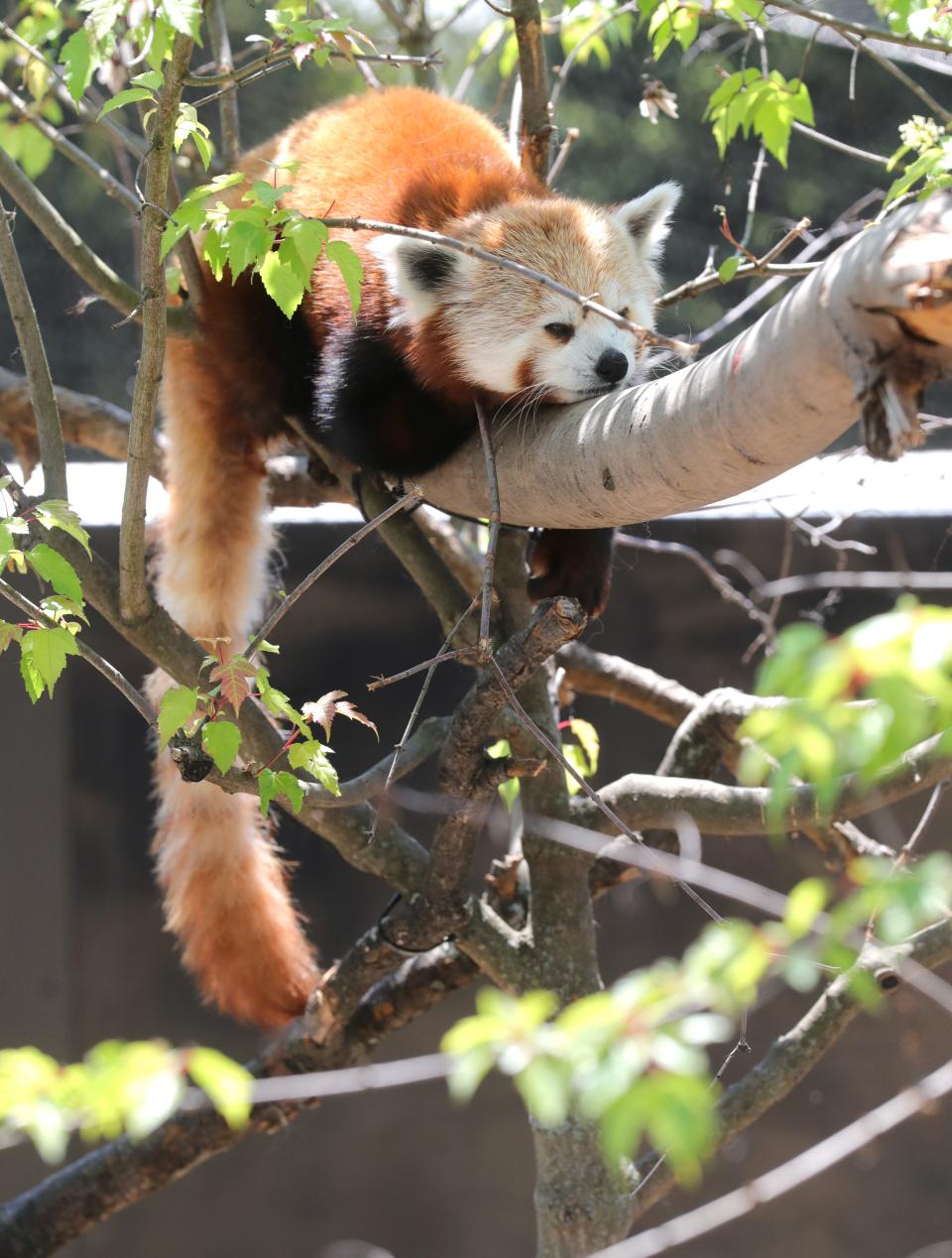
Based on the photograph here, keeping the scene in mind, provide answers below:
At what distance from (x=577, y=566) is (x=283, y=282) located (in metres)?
0.90

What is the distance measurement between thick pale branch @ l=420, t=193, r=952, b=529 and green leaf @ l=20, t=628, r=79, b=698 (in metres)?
0.64

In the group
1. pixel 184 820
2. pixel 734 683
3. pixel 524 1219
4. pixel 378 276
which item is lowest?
pixel 524 1219

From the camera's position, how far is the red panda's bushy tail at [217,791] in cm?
238

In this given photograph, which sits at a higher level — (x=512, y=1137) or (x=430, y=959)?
(x=430, y=959)

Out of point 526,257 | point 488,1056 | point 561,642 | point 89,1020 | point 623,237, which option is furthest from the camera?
point 89,1020

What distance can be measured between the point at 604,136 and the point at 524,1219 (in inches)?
119

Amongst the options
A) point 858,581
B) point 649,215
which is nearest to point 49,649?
point 649,215

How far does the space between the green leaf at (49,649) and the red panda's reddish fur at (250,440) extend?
83 centimetres

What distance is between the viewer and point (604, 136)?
352cm

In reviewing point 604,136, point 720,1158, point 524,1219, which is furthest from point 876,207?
point 524,1219

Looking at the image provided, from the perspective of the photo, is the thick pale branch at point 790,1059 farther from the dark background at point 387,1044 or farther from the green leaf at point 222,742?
the dark background at point 387,1044

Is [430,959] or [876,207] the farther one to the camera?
[876,207]

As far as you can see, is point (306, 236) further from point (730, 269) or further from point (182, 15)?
point (730, 269)

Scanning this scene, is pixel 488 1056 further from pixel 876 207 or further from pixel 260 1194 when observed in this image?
pixel 876 207
